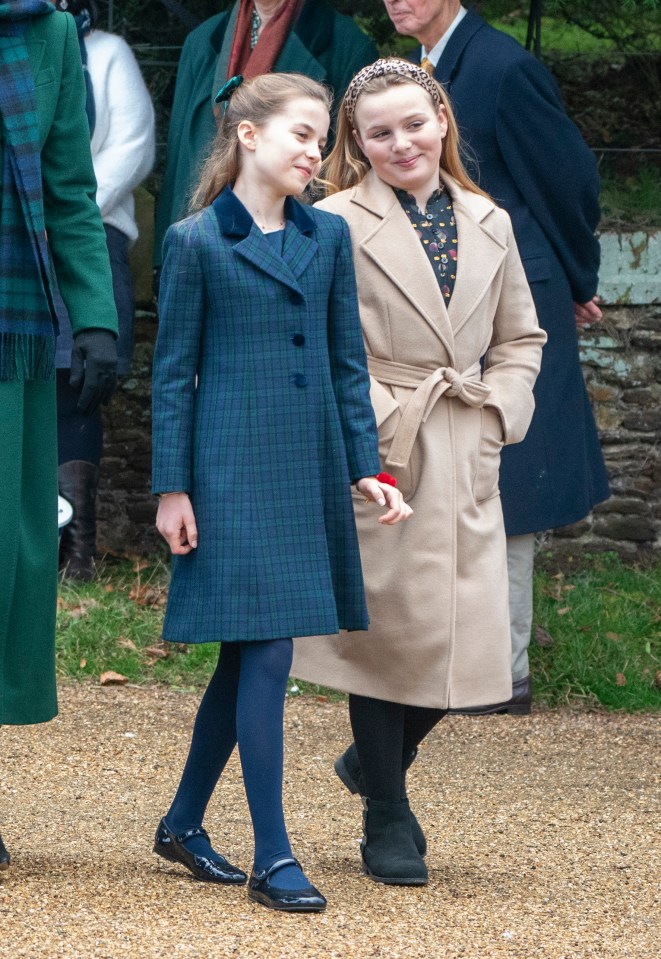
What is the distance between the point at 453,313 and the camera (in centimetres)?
346

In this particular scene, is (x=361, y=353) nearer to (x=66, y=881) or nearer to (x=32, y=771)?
(x=66, y=881)

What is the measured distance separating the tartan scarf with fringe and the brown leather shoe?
2.29m

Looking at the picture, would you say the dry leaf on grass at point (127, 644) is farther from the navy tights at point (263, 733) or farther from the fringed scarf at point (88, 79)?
the navy tights at point (263, 733)

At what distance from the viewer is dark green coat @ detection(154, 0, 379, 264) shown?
5.54 metres

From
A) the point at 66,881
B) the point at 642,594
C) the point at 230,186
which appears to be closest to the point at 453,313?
the point at 230,186

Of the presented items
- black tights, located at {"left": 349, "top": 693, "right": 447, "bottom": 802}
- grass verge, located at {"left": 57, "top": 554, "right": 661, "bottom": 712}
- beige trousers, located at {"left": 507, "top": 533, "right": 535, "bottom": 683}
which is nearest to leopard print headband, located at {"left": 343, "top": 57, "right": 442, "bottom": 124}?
black tights, located at {"left": 349, "top": 693, "right": 447, "bottom": 802}

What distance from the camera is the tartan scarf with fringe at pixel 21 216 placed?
10.3 ft

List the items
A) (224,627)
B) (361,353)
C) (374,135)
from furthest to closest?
1. (374,135)
2. (361,353)
3. (224,627)

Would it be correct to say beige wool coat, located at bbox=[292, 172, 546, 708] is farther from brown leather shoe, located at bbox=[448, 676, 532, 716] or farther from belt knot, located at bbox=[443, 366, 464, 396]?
brown leather shoe, located at bbox=[448, 676, 532, 716]

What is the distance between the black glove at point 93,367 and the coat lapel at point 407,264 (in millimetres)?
603

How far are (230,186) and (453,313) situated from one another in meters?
0.57

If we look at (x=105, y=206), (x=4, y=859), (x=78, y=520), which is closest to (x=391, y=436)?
(x=4, y=859)

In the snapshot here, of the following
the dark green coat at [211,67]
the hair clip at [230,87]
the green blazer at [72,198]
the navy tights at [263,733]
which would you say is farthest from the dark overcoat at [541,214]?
the navy tights at [263,733]

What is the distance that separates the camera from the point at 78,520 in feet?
20.5
